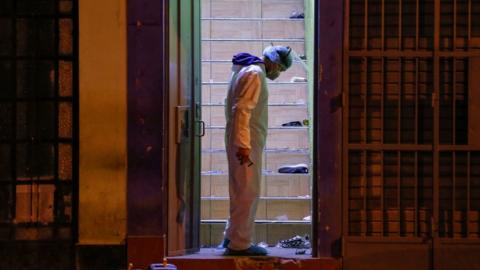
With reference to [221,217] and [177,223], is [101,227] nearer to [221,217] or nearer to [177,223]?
[177,223]

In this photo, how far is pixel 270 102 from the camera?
9477 millimetres

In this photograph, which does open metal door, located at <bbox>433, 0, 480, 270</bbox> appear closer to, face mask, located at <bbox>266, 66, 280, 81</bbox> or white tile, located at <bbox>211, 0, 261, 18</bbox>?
face mask, located at <bbox>266, 66, 280, 81</bbox>

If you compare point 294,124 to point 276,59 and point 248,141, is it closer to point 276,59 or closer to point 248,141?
point 276,59

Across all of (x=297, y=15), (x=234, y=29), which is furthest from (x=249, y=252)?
(x=297, y=15)

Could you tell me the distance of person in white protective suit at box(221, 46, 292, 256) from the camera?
6.84 m

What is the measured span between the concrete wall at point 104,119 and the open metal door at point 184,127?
0.46 m

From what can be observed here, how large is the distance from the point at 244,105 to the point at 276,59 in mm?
795

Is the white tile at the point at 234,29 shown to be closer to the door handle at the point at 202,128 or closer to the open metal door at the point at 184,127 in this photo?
the open metal door at the point at 184,127

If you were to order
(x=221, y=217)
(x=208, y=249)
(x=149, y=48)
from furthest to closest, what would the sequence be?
(x=221, y=217)
(x=208, y=249)
(x=149, y=48)
